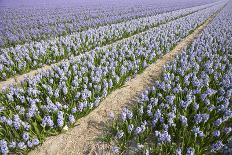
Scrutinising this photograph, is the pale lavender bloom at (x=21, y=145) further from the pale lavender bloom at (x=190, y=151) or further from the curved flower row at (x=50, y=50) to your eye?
the curved flower row at (x=50, y=50)

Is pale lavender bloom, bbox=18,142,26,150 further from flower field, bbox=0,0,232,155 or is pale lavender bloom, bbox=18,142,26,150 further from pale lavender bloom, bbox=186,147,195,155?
pale lavender bloom, bbox=186,147,195,155

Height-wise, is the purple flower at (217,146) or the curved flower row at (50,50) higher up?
the curved flower row at (50,50)

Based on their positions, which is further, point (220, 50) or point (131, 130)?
point (220, 50)

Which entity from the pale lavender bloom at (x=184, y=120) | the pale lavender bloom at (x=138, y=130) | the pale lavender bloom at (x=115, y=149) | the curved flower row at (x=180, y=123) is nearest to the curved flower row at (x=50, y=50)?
the curved flower row at (x=180, y=123)

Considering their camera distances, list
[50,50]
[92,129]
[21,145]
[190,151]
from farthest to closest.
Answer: [50,50]
[92,129]
[21,145]
[190,151]

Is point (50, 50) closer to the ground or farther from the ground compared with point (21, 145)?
farther from the ground

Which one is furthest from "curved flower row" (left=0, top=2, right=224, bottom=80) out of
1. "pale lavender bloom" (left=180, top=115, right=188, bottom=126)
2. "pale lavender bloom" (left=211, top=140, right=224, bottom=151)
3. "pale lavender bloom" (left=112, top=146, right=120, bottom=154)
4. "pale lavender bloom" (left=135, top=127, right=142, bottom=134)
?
"pale lavender bloom" (left=211, top=140, right=224, bottom=151)

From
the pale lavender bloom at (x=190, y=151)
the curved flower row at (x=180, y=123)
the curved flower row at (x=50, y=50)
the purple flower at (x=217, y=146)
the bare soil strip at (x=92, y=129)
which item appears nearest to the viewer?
the pale lavender bloom at (x=190, y=151)

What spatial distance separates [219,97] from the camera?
5562 mm

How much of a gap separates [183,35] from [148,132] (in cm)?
1055

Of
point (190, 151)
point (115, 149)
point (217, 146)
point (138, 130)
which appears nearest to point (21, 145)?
point (115, 149)

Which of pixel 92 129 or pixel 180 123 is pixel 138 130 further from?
pixel 92 129

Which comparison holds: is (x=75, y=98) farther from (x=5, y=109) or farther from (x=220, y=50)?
(x=220, y=50)

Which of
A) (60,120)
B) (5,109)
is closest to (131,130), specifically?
(60,120)
